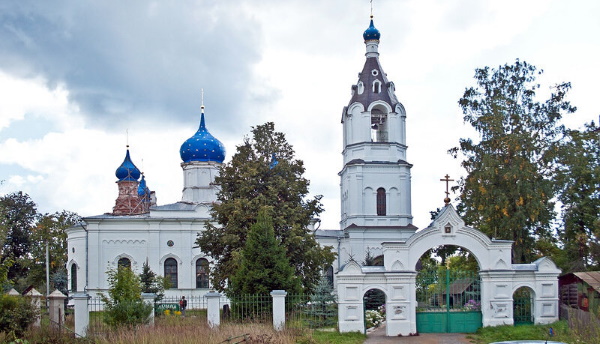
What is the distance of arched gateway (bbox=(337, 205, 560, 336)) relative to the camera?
66.0 feet

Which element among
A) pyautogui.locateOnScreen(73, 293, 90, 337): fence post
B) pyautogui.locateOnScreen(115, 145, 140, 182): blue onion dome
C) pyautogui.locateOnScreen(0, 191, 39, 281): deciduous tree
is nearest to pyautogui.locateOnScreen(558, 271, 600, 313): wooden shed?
pyautogui.locateOnScreen(73, 293, 90, 337): fence post

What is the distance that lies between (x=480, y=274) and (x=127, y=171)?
30.1 meters

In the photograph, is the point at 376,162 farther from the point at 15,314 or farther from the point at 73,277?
the point at 15,314

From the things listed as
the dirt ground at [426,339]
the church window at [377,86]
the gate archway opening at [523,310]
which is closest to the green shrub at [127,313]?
the dirt ground at [426,339]

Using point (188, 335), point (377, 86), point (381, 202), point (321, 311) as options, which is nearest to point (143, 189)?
point (381, 202)

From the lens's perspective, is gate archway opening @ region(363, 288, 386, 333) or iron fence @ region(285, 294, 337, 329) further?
gate archway opening @ region(363, 288, 386, 333)

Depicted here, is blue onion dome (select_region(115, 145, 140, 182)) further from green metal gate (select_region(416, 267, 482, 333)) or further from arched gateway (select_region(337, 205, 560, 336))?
green metal gate (select_region(416, 267, 482, 333))

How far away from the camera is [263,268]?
2103cm

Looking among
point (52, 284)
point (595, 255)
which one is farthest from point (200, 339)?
point (52, 284)

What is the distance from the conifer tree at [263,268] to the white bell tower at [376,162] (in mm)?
14807

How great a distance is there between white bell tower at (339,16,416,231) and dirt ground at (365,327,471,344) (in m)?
15.6

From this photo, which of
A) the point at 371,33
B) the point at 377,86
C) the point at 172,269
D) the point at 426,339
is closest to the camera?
the point at 426,339

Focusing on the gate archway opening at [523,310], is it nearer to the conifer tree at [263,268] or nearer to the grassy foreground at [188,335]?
the grassy foreground at [188,335]

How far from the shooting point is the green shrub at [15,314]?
688 inches
